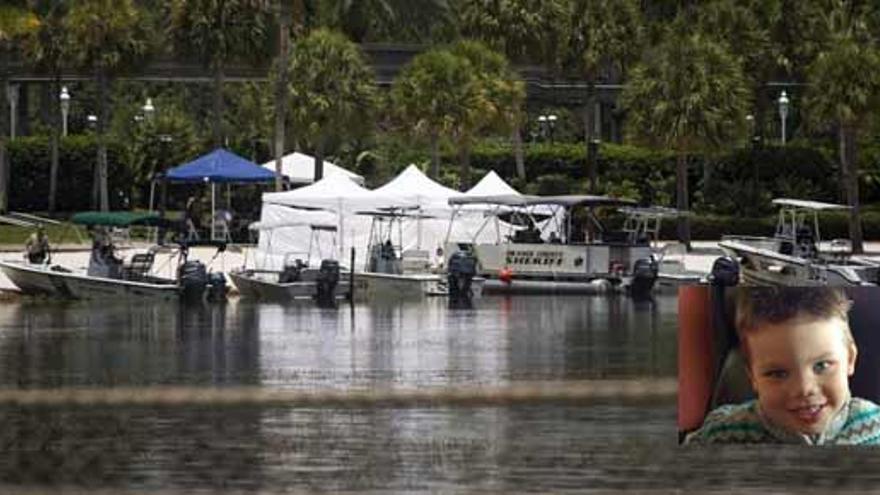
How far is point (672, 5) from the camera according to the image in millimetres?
74625

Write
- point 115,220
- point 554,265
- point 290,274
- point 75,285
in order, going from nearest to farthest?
1. point 75,285
2. point 290,274
3. point 554,265
4. point 115,220

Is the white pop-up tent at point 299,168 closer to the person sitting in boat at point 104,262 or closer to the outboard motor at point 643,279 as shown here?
the outboard motor at point 643,279

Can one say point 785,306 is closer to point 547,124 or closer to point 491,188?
point 491,188

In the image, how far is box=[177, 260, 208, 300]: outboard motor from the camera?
43875 millimetres

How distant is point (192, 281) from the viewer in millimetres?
43938

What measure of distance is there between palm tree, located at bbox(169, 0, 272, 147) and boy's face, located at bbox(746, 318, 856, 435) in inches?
2183

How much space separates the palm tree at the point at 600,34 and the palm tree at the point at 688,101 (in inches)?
215

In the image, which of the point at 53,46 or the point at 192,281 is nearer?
the point at 192,281

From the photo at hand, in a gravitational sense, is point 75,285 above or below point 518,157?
below

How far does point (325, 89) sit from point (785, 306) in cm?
5410

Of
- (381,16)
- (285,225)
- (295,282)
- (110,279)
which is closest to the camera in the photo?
(110,279)

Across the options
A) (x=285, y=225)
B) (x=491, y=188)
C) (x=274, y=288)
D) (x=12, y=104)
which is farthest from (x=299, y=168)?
(x=274, y=288)

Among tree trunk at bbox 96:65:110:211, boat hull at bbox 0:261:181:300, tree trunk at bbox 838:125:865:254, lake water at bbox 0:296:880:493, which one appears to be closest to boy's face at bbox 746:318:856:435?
lake water at bbox 0:296:880:493

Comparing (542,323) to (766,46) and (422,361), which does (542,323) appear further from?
(766,46)
